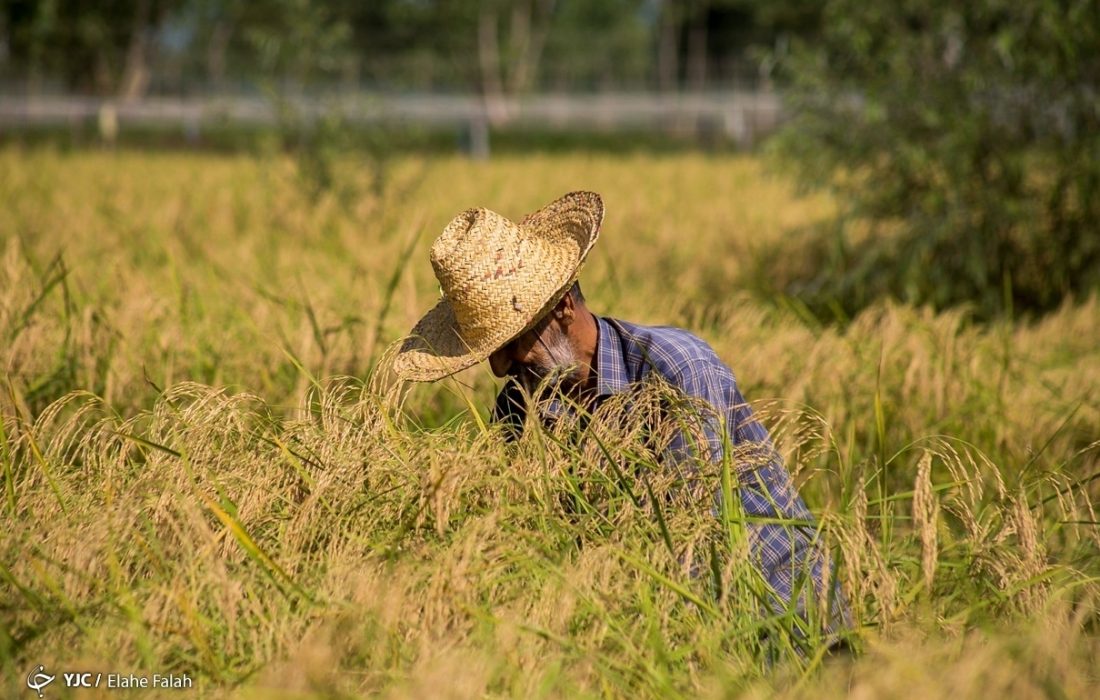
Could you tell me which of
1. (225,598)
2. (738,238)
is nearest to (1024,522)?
(225,598)

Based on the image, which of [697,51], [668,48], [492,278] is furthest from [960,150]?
[668,48]

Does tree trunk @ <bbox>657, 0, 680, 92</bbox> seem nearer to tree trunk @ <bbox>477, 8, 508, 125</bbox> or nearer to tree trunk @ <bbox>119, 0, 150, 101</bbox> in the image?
tree trunk @ <bbox>477, 8, 508, 125</bbox>

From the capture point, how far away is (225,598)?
85.6 inches

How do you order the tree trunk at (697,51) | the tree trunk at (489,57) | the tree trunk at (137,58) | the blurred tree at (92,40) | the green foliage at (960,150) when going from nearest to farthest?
the green foliage at (960,150) < the blurred tree at (92,40) < the tree trunk at (137,58) < the tree trunk at (489,57) < the tree trunk at (697,51)

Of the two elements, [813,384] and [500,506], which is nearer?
[500,506]

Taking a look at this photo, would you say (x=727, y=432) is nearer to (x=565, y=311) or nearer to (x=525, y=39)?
(x=565, y=311)

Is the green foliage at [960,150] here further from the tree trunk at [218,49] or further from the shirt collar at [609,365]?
the tree trunk at [218,49]

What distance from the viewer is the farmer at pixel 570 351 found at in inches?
97.3

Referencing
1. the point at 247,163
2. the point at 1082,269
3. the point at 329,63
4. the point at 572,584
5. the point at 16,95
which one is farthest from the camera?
the point at 16,95

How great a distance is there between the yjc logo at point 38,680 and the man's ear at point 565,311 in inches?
44.6

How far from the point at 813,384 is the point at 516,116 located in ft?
82.1

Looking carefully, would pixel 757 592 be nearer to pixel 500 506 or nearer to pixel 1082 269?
pixel 500 506

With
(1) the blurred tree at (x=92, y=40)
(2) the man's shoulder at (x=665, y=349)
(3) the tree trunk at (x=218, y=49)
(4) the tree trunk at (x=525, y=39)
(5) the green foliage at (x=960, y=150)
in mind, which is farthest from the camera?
(3) the tree trunk at (x=218, y=49)

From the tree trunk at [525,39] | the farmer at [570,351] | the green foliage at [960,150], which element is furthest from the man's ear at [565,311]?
the tree trunk at [525,39]
